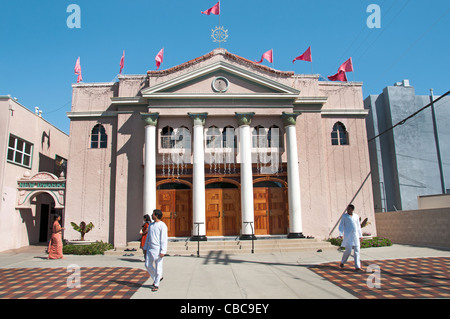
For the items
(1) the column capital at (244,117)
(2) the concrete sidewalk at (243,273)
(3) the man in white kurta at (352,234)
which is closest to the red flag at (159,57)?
(1) the column capital at (244,117)

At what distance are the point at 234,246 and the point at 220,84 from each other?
26.6 ft

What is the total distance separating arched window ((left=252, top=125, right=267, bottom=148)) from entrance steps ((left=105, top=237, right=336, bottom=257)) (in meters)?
4.96

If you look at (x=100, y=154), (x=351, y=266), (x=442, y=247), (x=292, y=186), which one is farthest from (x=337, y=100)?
(x=100, y=154)

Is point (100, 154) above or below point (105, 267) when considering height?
above

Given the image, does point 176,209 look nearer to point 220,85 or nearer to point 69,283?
point 220,85

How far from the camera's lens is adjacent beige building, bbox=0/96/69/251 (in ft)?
54.9

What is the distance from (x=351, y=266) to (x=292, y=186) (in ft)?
21.6

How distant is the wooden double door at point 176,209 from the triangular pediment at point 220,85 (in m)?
4.94

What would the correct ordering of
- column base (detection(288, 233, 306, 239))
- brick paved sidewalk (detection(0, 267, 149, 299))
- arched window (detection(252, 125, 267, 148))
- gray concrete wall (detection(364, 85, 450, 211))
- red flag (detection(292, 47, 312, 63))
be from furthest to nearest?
gray concrete wall (detection(364, 85, 450, 211)) < red flag (detection(292, 47, 312, 63)) < arched window (detection(252, 125, 267, 148)) < column base (detection(288, 233, 306, 239)) < brick paved sidewalk (detection(0, 267, 149, 299))

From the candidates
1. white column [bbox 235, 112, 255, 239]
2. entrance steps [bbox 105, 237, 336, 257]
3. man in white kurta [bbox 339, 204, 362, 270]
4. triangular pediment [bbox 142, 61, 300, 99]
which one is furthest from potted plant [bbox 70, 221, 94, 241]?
man in white kurta [bbox 339, 204, 362, 270]

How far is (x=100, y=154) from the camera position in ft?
57.7

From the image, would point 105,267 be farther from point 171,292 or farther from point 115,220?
point 115,220

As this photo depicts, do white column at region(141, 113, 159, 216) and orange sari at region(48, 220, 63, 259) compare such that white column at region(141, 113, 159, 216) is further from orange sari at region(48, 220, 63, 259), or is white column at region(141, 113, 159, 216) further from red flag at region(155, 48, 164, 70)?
orange sari at region(48, 220, 63, 259)

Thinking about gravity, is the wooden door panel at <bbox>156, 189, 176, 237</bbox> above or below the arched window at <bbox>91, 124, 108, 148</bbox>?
below
